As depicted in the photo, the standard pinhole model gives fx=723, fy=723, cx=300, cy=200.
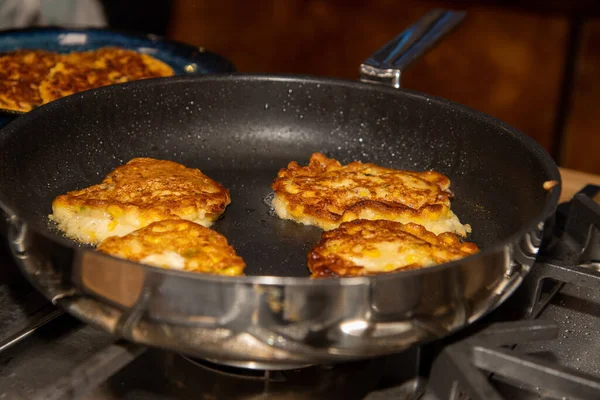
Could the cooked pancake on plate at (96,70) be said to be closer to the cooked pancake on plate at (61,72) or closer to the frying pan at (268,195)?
the cooked pancake on plate at (61,72)

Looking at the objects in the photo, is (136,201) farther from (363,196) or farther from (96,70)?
(96,70)

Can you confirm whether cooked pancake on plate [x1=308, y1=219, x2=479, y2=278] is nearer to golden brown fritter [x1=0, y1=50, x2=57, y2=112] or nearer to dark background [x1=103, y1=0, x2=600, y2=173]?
golden brown fritter [x1=0, y1=50, x2=57, y2=112]

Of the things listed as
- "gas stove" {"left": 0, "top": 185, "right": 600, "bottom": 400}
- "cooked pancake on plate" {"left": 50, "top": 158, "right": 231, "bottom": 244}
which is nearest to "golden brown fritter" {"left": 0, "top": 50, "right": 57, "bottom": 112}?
"cooked pancake on plate" {"left": 50, "top": 158, "right": 231, "bottom": 244}

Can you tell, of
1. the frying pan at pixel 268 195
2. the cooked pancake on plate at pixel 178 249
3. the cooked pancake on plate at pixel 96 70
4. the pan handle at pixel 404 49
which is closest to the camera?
the frying pan at pixel 268 195

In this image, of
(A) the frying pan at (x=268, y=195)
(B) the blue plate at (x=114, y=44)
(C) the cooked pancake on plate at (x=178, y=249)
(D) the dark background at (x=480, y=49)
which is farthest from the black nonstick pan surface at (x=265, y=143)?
(D) the dark background at (x=480, y=49)

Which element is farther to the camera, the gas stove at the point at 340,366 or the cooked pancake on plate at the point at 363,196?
the cooked pancake on plate at the point at 363,196
